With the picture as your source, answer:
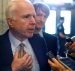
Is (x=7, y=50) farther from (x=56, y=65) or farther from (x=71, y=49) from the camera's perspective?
(x=71, y=49)

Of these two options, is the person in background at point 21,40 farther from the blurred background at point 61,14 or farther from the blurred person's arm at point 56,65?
the blurred background at point 61,14

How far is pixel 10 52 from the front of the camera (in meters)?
1.42

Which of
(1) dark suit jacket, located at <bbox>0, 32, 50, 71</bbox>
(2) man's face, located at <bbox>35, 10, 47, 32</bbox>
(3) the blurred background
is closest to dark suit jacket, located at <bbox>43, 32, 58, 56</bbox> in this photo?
(2) man's face, located at <bbox>35, 10, 47, 32</bbox>

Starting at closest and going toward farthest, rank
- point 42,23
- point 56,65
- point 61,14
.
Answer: point 56,65
point 42,23
point 61,14

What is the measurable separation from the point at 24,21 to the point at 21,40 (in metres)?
0.15

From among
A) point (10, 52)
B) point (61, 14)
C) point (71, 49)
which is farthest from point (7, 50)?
point (61, 14)

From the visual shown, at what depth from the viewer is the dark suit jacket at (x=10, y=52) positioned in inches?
53.9

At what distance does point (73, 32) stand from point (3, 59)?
6.81 m

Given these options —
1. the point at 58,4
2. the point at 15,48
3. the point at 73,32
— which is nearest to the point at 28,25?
the point at 15,48

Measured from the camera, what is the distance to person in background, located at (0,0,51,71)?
1389 mm

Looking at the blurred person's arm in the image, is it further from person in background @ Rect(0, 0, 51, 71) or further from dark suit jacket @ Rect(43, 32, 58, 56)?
dark suit jacket @ Rect(43, 32, 58, 56)

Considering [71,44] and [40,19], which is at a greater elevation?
[40,19]

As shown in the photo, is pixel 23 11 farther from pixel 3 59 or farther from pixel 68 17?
pixel 68 17

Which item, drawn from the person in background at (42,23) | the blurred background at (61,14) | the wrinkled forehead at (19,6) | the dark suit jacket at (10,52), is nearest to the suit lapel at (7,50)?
the dark suit jacket at (10,52)
